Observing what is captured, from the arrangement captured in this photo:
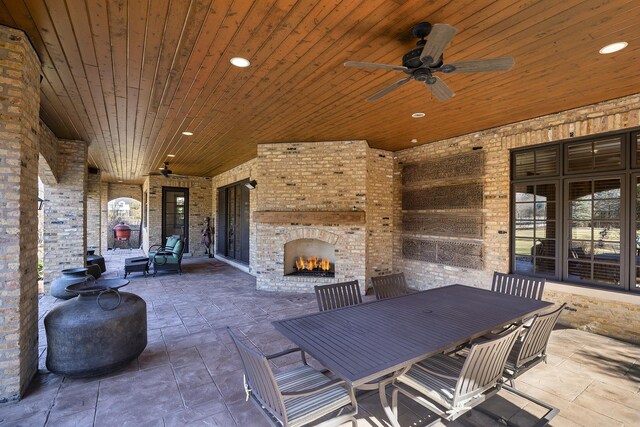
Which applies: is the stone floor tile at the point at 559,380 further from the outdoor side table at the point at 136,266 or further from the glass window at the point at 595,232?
the outdoor side table at the point at 136,266

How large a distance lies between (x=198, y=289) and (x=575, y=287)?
21.5 feet

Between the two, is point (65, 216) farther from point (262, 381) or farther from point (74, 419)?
point (262, 381)

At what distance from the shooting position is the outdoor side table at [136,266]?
7.68m

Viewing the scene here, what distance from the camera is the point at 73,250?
5973 millimetres

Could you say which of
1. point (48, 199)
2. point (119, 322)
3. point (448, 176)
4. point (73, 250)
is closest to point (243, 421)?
point (119, 322)

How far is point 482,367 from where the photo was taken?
2.00m

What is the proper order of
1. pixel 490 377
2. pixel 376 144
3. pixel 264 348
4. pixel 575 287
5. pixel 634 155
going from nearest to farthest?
pixel 490 377
pixel 264 348
pixel 634 155
pixel 575 287
pixel 376 144

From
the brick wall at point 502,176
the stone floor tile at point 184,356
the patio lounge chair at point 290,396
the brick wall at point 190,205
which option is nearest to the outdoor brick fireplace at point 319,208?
the brick wall at point 502,176

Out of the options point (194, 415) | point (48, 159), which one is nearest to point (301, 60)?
point (194, 415)

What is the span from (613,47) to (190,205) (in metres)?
11.7

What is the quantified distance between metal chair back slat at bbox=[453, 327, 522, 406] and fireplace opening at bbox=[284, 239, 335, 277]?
4.52 meters

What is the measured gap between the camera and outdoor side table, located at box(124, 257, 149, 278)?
7.68 m

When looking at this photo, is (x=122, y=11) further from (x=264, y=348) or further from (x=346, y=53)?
(x=264, y=348)

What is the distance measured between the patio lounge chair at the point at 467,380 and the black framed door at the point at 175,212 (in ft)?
35.6
